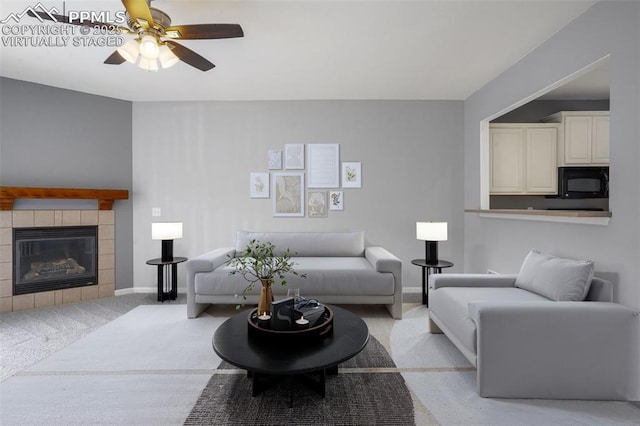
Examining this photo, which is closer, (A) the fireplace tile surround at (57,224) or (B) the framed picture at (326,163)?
(A) the fireplace tile surround at (57,224)

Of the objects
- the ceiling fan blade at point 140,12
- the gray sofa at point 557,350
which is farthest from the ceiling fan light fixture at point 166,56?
the gray sofa at point 557,350

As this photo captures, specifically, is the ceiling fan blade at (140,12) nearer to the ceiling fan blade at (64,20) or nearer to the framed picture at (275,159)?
the ceiling fan blade at (64,20)

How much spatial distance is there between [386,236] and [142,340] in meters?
2.98

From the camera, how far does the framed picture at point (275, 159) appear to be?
4000mm

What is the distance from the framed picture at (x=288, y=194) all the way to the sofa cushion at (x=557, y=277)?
260 centimetres

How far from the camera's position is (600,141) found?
3566mm

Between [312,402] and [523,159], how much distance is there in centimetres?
369

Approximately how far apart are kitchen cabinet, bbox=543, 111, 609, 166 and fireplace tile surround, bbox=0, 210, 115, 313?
19.1 feet

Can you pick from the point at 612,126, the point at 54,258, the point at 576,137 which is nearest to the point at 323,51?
the point at 612,126

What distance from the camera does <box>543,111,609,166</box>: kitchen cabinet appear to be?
3555mm

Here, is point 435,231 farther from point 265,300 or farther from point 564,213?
point 265,300

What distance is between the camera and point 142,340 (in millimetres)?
2533

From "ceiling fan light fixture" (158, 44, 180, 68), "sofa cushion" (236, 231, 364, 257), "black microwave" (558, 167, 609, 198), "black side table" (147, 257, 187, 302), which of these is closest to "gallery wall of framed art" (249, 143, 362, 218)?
"sofa cushion" (236, 231, 364, 257)

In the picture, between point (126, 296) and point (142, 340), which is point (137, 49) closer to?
point (142, 340)
